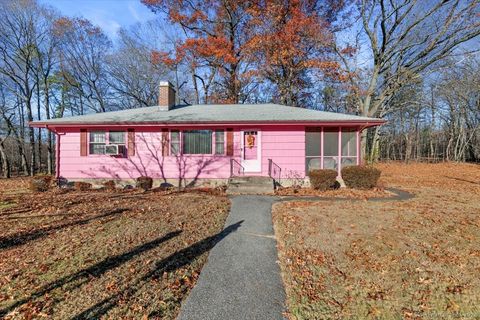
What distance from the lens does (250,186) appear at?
1019cm

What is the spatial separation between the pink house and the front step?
987 millimetres

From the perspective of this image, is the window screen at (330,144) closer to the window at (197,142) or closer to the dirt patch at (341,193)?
the dirt patch at (341,193)

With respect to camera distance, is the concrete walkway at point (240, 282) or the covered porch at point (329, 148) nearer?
the concrete walkway at point (240, 282)

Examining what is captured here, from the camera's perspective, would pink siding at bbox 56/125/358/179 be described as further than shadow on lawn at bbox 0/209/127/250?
Yes

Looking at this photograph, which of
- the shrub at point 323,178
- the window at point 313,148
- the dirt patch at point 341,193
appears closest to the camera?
the dirt patch at point 341,193

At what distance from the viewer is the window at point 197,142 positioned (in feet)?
37.6

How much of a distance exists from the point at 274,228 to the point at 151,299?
10.8 feet

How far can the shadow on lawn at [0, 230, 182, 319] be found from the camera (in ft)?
9.96

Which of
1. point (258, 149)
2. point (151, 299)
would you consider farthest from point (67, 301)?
point (258, 149)

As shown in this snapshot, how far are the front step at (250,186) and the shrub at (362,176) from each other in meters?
3.22

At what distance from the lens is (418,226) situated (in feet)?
18.9

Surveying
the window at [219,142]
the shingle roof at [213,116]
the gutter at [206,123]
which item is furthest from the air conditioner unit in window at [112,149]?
the window at [219,142]

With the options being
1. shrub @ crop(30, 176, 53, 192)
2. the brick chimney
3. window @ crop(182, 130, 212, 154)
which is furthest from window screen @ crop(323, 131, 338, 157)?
shrub @ crop(30, 176, 53, 192)

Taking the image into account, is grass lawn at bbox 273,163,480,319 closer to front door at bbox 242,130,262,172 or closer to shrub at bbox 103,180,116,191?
front door at bbox 242,130,262,172
